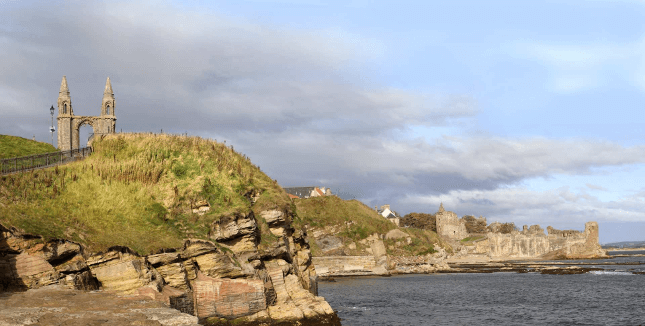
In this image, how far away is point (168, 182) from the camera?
34.2 m

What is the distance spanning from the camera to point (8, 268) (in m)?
22.7

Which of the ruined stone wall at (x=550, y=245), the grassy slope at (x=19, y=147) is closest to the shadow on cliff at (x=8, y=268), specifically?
the grassy slope at (x=19, y=147)

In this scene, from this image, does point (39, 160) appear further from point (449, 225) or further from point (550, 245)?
point (550, 245)

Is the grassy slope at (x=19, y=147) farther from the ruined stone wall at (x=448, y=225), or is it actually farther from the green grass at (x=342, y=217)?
the ruined stone wall at (x=448, y=225)

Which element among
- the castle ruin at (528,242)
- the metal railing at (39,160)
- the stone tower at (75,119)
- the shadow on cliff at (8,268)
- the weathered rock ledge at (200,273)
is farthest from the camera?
the castle ruin at (528,242)

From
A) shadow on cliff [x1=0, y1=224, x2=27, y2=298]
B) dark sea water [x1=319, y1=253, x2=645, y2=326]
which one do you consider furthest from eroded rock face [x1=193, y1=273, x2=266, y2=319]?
dark sea water [x1=319, y1=253, x2=645, y2=326]

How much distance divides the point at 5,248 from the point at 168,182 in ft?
39.1

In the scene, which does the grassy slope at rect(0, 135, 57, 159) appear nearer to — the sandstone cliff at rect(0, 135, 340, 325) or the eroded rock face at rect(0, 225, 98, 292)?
the sandstone cliff at rect(0, 135, 340, 325)

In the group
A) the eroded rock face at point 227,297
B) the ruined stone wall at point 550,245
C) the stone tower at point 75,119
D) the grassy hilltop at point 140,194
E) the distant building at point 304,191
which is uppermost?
the stone tower at point 75,119

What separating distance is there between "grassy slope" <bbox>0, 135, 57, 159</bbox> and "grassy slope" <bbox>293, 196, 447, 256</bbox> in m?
48.3

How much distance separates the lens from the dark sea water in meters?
40.4

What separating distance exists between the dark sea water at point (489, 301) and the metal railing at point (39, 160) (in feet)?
67.8

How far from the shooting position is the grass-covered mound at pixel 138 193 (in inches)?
1078

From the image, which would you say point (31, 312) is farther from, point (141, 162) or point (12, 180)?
point (141, 162)
